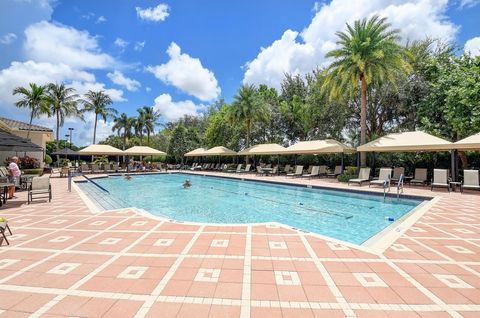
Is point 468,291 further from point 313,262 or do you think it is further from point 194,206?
point 194,206

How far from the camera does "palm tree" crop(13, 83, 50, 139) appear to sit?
2212 cm

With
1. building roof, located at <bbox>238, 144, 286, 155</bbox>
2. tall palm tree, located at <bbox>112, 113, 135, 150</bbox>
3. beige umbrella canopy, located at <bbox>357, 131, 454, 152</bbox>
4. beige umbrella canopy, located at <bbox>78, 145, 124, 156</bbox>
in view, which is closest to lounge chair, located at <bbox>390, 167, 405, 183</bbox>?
beige umbrella canopy, located at <bbox>357, 131, 454, 152</bbox>

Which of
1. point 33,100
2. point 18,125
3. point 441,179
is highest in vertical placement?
point 33,100

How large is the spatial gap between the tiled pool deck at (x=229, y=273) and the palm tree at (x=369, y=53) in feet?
41.5

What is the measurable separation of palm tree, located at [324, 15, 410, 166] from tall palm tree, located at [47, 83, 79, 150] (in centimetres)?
2721

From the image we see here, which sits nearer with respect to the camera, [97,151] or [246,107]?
[97,151]

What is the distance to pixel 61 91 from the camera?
27609mm

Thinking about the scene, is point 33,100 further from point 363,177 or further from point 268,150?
point 363,177

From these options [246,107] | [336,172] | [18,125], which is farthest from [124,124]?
[336,172]

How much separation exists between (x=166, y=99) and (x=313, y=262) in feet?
169

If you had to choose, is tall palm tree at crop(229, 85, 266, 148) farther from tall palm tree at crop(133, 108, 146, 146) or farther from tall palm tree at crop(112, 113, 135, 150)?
tall palm tree at crop(112, 113, 135, 150)

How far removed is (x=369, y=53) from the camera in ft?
52.4

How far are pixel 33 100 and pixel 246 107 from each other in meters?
18.9

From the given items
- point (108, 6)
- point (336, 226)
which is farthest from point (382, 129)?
point (108, 6)
